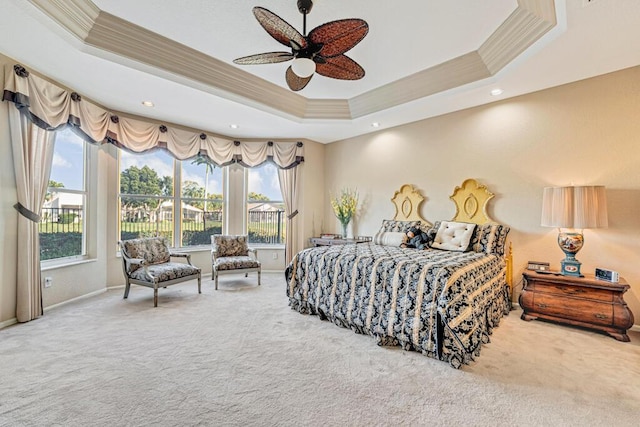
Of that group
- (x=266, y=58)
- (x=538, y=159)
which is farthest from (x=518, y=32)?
(x=266, y=58)

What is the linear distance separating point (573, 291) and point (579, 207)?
88 centimetres

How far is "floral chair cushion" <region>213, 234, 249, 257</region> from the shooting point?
5.01 metres

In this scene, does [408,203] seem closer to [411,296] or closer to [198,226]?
[411,296]

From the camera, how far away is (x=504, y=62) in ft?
10.1

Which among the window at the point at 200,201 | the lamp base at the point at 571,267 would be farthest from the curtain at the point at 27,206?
the lamp base at the point at 571,267

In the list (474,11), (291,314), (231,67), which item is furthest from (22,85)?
(474,11)

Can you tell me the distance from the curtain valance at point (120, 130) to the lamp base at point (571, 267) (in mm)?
4415

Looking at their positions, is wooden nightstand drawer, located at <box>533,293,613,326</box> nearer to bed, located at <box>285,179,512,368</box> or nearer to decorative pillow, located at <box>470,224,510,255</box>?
bed, located at <box>285,179,512,368</box>

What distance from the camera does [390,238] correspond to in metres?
4.21

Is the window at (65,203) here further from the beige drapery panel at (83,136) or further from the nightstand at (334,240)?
the nightstand at (334,240)

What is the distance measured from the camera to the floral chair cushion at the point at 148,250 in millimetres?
4070

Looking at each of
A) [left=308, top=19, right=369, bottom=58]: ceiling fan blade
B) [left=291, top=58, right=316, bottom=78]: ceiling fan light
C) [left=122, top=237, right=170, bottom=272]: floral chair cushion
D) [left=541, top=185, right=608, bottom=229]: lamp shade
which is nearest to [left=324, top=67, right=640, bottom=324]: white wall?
[left=541, top=185, right=608, bottom=229]: lamp shade

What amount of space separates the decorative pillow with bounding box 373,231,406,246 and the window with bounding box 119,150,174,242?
12.4ft

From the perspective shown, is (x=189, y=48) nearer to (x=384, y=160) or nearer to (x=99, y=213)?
(x=99, y=213)
